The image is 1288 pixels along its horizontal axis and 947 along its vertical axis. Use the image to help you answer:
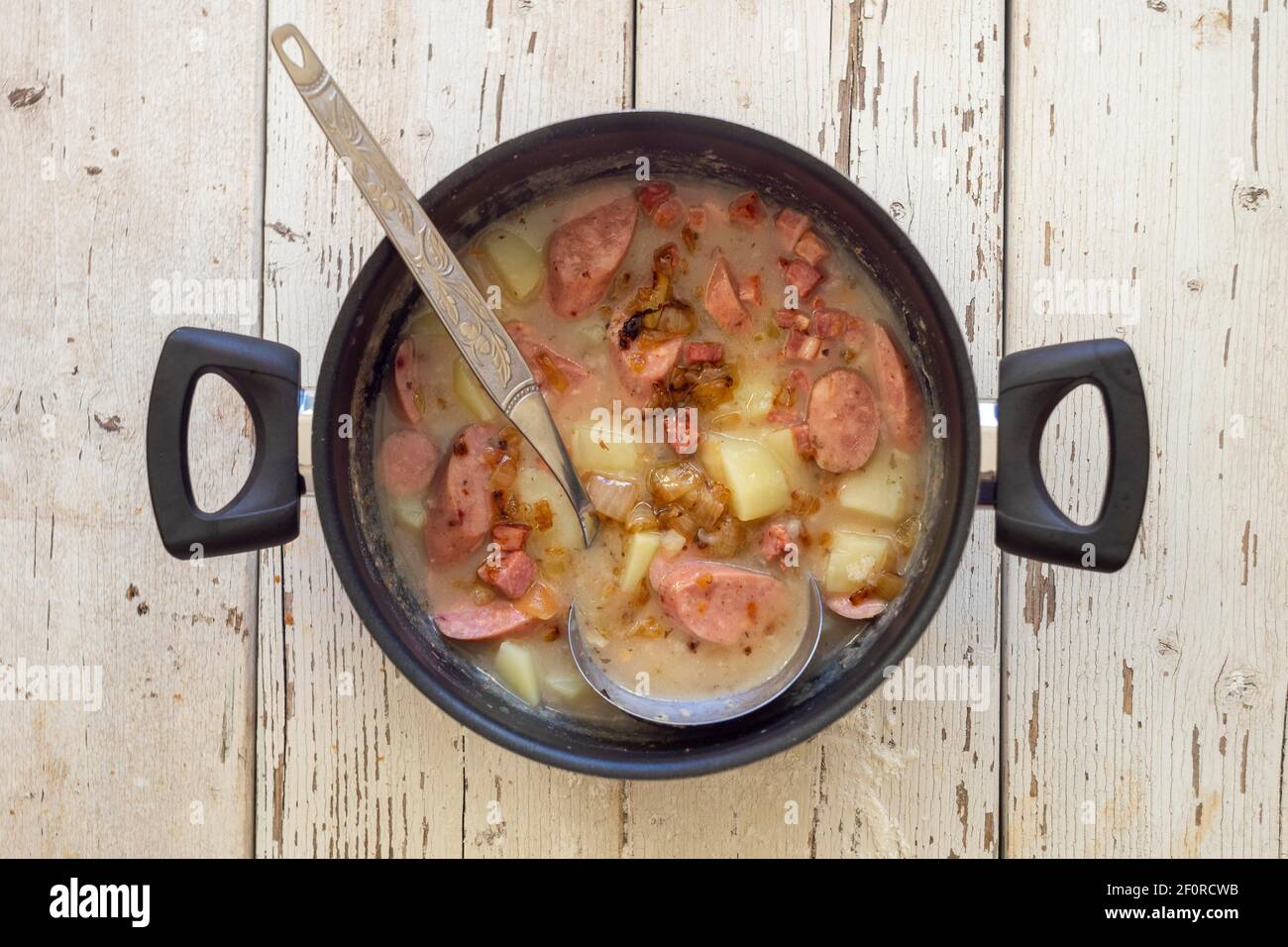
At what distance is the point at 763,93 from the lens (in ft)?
5.70

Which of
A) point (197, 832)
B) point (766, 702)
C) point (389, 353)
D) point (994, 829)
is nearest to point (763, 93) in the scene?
point (389, 353)

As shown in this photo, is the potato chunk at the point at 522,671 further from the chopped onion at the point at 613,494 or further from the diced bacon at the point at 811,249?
the diced bacon at the point at 811,249

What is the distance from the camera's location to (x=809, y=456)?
5.37 feet

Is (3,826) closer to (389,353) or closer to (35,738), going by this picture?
(35,738)

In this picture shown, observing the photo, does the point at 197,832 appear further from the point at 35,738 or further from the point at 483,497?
the point at 483,497

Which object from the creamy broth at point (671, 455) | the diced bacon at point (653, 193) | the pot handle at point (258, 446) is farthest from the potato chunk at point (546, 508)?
the diced bacon at point (653, 193)

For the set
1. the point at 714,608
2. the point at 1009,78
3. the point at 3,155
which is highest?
the point at 1009,78

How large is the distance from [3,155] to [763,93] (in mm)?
1273

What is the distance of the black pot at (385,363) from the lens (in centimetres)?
138

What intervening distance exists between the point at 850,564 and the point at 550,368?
0.55m

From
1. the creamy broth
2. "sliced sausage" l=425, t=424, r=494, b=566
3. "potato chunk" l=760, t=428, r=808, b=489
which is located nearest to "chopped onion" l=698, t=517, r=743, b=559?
the creamy broth

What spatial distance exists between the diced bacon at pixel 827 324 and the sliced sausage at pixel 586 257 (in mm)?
314

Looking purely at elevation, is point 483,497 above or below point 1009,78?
below

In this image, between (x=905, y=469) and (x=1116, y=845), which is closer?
(x=905, y=469)
